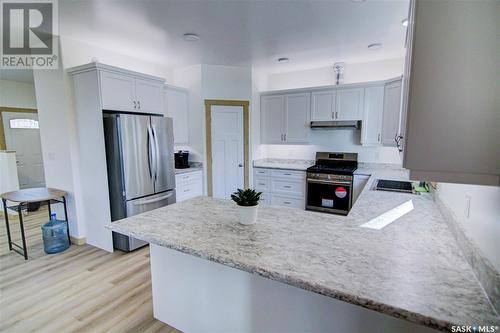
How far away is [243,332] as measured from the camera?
60.1 inches

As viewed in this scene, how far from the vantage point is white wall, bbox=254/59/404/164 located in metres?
4.06

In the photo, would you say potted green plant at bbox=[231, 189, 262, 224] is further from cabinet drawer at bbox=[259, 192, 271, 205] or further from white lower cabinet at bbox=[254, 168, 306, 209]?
cabinet drawer at bbox=[259, 192, 271, 205]

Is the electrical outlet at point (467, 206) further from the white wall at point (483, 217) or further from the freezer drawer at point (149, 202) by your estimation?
the freezer drawer at point (149, 202)

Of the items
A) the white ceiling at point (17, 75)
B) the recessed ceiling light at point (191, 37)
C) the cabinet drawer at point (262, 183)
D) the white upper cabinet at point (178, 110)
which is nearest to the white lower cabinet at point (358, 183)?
the cabinet drawer at point (262, 183)

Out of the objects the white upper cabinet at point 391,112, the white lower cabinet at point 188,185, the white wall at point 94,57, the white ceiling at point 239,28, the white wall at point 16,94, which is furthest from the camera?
the white wall at point 16,94

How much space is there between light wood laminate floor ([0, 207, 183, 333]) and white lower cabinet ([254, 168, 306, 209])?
2351 mm

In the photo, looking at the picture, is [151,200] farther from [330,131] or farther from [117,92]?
[330,131]

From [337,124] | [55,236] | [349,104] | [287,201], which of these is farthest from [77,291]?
[349,104]

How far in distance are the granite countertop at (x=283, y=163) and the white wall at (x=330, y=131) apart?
0.09 m

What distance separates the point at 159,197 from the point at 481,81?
11.1 ft

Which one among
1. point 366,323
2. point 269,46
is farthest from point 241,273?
point 269,46

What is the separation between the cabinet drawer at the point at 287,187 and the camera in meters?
4.34

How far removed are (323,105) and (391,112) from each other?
44.8 inches

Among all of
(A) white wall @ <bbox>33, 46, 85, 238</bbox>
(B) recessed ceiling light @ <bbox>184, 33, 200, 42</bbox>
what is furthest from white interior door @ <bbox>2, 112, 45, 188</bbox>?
(B) recessed ceiling light @ <bbox>184, 33, 200, 42</bbox>
